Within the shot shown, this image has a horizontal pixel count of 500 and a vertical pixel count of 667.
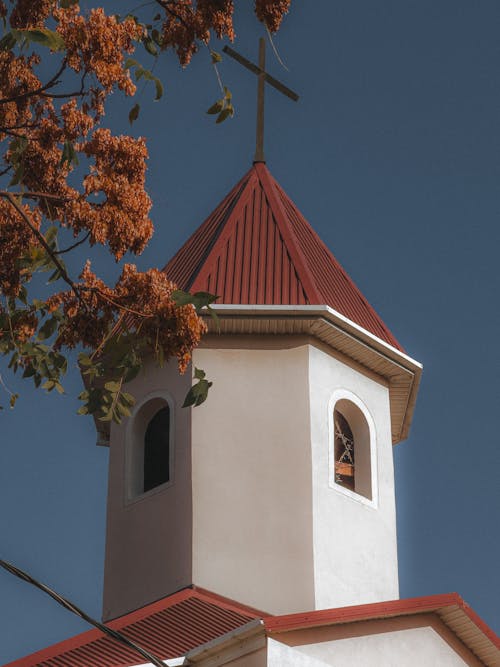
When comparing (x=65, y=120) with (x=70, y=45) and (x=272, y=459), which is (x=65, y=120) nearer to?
(x=70, y=45)

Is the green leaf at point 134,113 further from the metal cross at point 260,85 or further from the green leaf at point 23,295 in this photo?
the metal cross at point 260,85

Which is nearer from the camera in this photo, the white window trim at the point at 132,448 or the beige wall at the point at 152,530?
the beige wall at the point at 152,530

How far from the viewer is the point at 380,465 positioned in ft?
49.3

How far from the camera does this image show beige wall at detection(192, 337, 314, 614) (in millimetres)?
13500

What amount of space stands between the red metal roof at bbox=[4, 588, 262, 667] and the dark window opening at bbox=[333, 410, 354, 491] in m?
2.25

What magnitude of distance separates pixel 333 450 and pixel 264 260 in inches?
92.1

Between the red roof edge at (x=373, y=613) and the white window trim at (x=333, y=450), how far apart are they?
201cm

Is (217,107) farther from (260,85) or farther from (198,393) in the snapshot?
(260,85)

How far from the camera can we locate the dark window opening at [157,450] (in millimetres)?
14641

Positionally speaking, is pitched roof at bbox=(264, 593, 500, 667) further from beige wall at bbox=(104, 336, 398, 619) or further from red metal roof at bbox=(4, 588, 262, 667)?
beige wall at bbox=(104, 336, 398, 619)

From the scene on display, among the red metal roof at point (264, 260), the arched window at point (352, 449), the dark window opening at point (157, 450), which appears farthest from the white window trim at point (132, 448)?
the arched window at point (352, 449)

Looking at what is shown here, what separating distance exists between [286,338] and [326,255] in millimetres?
2017

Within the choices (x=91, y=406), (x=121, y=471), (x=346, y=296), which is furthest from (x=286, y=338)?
(x=91, y=406)

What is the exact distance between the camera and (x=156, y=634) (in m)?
12.3
